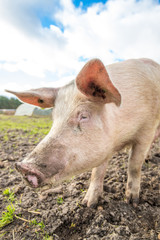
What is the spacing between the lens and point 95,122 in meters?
1.99

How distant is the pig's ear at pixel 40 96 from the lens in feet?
7.57

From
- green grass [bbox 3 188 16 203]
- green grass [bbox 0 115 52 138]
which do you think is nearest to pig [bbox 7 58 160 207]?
green grass [bbox 3 188 16 203]

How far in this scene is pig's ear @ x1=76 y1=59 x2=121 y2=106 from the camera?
159 cm

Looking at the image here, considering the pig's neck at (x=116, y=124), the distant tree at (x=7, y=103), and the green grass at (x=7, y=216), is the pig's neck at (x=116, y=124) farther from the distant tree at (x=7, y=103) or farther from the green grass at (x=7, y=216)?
the distant tree at (x=7, y=103)

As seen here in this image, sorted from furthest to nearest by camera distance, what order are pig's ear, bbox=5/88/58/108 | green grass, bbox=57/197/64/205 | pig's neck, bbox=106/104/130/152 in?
green grass, bbox=57/197/64/205 < pig's ear, bbox=5/88/58/108 < pig's neck, bbox=106/104/130/152

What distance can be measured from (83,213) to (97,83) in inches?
59.7

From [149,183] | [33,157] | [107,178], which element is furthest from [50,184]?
[149,183]

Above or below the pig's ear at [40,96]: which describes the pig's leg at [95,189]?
below

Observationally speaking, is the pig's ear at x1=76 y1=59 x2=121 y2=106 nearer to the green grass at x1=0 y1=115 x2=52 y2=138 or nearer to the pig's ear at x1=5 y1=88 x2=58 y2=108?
the pig's ear at x1=5 y1=88 x2=58 y2=108

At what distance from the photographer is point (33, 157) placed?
1644mm

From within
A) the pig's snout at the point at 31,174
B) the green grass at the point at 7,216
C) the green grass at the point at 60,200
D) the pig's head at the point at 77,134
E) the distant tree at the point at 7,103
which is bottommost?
the green grass at the point at 7,216

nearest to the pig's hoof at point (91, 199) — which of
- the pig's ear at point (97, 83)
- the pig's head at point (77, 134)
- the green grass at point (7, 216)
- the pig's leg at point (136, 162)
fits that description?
the pig's leg at point (136, 162)

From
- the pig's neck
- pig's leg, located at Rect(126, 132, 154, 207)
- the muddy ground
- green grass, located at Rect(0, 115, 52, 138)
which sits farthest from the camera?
green grass, located at Rect(0, 115, 52, 138)

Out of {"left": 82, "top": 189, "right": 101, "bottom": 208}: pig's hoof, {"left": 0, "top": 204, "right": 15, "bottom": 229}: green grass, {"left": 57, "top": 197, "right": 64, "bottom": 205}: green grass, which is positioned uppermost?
{"left": 82, "top": 189, "right": 101, "bottom": 208}: pig's hoof
